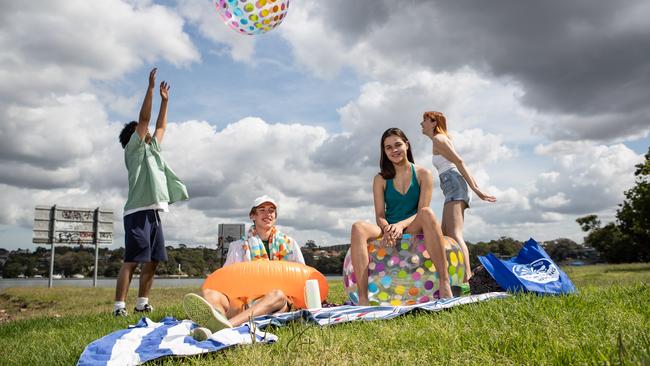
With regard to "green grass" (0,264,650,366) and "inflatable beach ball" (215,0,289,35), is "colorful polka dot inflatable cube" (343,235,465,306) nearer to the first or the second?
"green grass" (0,264,650,366)

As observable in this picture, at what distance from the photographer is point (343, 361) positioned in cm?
255

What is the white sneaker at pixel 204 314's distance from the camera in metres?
3.83

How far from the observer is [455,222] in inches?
251

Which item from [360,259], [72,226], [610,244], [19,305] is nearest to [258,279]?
[360,259]

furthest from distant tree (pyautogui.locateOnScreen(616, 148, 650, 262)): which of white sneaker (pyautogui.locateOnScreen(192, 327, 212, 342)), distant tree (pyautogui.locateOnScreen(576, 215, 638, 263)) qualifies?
white sneaker (pyautogui.locateOnScreen(192, 327, 212, 342))

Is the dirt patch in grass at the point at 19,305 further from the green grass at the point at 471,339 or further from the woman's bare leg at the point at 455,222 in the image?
the woman's bare leg at the point at 455,222

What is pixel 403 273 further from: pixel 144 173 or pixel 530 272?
pixel 144 173

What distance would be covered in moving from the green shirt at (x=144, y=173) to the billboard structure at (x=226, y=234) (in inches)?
353

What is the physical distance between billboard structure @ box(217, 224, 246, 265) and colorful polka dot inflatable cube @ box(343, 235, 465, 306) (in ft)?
35.6

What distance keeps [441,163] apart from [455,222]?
0.93 metres

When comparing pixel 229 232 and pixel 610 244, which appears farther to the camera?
pixel 610 244

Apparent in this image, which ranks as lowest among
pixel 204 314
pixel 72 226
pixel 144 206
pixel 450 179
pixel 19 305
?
pixel 19 305

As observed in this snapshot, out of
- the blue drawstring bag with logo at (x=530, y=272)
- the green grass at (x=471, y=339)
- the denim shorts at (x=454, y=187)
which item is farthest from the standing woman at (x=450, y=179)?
the green grass at (x=471, y=339)

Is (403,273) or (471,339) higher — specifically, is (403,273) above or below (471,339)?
above
